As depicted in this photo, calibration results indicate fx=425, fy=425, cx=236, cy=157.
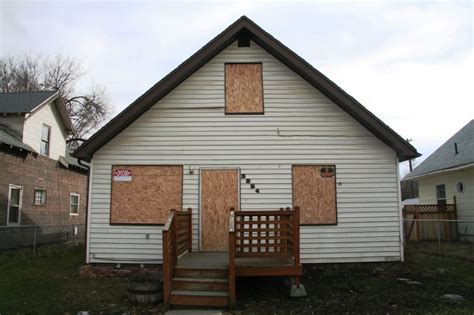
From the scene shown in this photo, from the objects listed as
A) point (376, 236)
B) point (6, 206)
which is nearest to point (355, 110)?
point (376, 236)

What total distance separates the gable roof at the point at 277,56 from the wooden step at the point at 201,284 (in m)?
4.42

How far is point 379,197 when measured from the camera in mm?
10930

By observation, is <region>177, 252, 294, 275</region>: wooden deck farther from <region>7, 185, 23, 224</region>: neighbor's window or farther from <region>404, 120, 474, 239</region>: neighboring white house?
<region>404, 120, 474, 239</region>: neighboring white house

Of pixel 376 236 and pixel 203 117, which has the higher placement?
pixel 203 117

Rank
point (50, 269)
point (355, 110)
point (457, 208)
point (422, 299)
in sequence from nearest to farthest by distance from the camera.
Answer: point (422, 299) → point (355, 110) → point (50, 269) → point (457, 208)

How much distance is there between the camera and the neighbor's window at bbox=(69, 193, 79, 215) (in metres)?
20.7

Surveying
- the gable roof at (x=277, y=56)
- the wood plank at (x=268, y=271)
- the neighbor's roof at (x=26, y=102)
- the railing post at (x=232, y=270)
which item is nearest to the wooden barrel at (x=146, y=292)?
the railing post at (x=232, y=270)

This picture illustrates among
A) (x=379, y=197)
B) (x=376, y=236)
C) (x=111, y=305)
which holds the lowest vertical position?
(x=111, y=305)

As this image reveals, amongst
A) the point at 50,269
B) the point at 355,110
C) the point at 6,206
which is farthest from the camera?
the point at 6,206

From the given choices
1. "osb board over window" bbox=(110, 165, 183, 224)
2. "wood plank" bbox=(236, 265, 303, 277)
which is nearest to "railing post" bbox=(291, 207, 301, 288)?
"wood plank" bbox=(236, 265, 303, 277)

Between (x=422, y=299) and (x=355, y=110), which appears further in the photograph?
(x=355, y=110)

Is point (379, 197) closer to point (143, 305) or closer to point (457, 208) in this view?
point (143, 305)

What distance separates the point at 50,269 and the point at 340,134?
8603 millimetres

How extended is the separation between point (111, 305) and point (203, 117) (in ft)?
16.9
